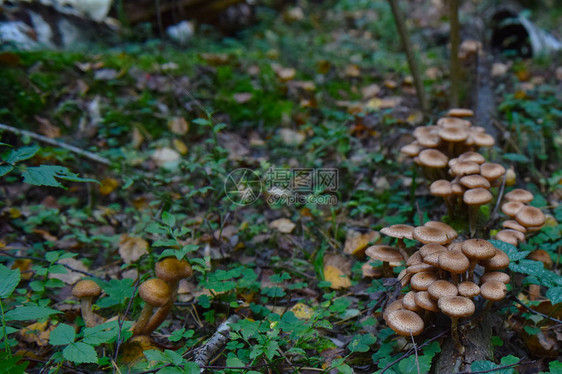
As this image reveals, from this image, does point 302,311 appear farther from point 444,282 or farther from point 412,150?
point 412,150

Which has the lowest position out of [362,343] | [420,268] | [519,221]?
[362,343]

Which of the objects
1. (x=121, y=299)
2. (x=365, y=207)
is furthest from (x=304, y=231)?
(x=121, y=299)

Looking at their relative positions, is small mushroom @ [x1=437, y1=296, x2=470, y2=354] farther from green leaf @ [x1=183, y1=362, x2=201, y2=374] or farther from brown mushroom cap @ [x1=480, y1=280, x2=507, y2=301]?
green leaf @ [x1=183, y1=362, x2=201, y2=374]

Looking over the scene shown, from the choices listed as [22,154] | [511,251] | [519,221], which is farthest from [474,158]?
[22,154]

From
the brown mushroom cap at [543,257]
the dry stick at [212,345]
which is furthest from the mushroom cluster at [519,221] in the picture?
the dry stick at [212,345]

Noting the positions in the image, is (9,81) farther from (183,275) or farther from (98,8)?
(183,275)

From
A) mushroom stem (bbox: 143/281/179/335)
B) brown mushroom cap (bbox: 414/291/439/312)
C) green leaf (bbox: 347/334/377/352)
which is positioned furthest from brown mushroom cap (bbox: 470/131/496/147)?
mushroom stem (bbox: 143/281/179/335)
